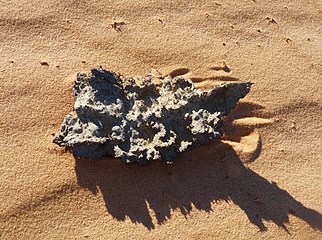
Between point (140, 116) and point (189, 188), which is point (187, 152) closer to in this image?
point (189, 188)

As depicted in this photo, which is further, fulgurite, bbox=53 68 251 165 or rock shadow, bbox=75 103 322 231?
rock shadow, bbox=75 103 322 231

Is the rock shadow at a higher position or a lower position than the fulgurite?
lower

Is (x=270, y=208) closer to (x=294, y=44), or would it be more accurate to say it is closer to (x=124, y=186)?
(x=124, y=186)

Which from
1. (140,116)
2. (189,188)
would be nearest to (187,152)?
(189,188)

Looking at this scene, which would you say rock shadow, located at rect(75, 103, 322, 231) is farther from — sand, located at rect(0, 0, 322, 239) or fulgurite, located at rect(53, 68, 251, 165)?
fulgurite, located at rect(53, 68, 251, 165)

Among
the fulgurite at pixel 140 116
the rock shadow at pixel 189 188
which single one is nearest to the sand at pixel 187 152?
the rock shadow at pixel 189 188

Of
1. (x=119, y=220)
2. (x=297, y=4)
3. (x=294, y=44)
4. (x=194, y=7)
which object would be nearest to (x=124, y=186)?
(x=119, y=220)

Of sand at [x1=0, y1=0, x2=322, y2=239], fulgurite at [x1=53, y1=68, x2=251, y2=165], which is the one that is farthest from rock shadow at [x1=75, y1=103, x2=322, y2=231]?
fulgurite at [x1=53, y1=68, x2=251, y2=165]
